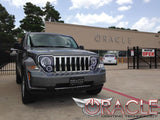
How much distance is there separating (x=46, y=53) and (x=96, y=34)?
66.0 ft

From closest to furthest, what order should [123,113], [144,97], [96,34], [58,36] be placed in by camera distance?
[123,113], [144,97], [58,36], [96,34]

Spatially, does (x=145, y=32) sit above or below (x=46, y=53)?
above

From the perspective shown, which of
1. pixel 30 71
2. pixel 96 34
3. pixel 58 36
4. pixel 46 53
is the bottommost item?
pixel 30 71

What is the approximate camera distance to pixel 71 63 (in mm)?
3244

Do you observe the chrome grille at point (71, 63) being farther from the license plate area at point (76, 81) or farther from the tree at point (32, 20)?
the tree at point (32, 20)

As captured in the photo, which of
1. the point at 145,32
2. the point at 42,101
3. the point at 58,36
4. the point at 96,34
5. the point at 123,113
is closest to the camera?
the point at 123,113

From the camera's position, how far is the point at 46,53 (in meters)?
3.07

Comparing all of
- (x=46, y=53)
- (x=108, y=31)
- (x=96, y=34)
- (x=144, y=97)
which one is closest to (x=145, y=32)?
(x=108, y=31)

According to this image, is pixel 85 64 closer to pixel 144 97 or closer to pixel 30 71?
pixel 30 71

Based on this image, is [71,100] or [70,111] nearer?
[70,111]

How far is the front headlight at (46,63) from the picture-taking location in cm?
304

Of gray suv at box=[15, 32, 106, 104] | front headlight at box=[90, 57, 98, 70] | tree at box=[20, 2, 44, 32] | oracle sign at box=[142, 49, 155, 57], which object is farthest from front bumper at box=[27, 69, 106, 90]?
tree at box=[20, 2, 44, 32]

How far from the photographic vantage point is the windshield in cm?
408

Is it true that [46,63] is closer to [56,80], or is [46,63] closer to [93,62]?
[56,80]
